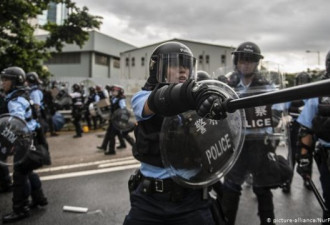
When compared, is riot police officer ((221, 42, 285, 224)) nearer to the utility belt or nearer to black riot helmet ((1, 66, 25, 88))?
the utility belt

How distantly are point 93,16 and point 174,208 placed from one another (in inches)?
356

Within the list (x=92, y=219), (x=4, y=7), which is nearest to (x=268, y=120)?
(x=92, y=219)

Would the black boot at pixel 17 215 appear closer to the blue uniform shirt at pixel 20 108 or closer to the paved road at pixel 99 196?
the paved road at pixel 99 196

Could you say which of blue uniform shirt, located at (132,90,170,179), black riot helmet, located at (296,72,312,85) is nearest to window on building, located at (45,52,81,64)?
black riot helmet, located at (296,72,312,85)

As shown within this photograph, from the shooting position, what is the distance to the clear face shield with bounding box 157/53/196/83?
1.87 metres

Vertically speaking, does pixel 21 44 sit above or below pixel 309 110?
above

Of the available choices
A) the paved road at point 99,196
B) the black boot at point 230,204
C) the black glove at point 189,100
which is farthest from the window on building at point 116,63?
the black glove at point 189,100

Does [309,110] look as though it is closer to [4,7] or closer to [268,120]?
[268,120]

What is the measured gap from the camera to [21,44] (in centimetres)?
988

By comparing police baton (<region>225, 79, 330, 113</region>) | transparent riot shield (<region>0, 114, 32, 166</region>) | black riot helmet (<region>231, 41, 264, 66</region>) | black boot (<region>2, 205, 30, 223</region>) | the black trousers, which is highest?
black riot helmet (<region>231, 41, 264, 66</region>)

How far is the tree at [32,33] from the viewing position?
9.02 meters

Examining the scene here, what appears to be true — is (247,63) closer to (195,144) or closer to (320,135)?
(320,135)

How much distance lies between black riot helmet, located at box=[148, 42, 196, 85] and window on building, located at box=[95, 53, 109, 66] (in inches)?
1419

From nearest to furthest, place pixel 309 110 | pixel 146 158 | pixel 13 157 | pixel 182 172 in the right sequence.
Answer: pixel 182 172
pixel 146 158
pixel 309 110
pixel 13 157
